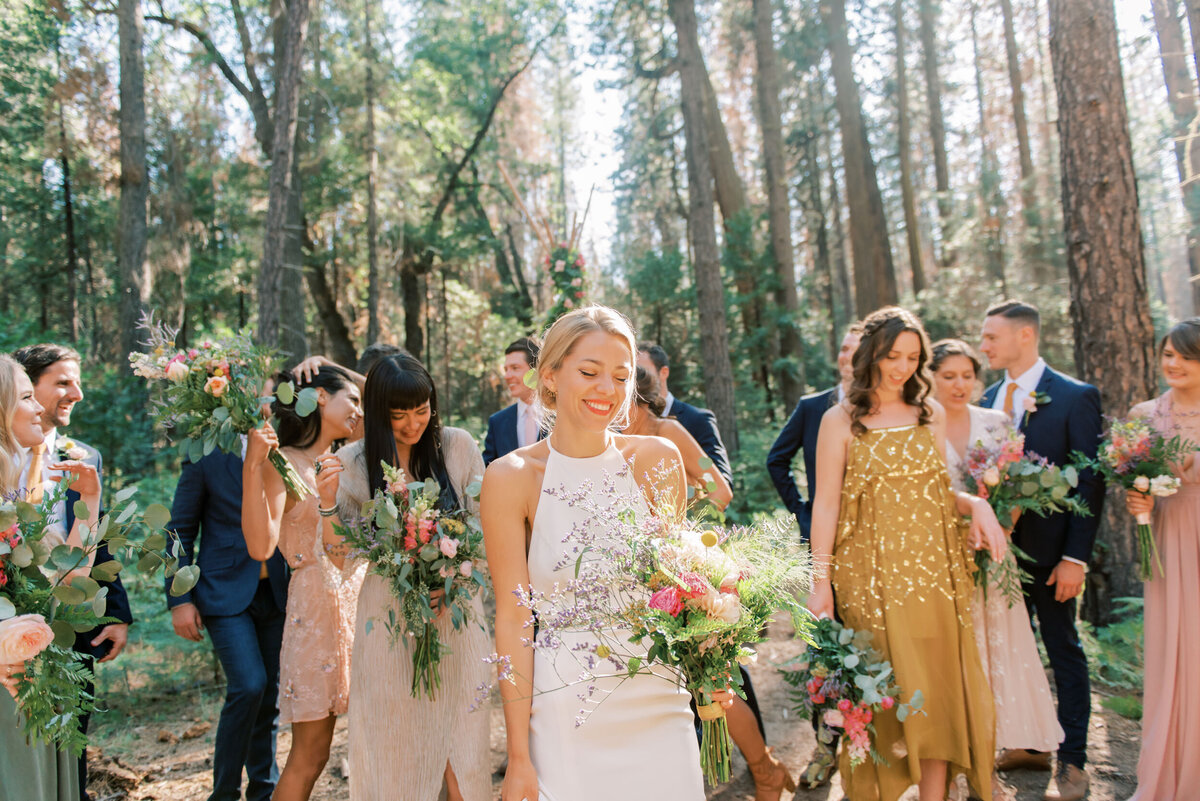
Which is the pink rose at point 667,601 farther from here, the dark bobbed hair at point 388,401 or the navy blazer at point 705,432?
the navy blazer at point 705,432

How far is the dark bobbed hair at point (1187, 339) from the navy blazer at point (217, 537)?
16.1ft

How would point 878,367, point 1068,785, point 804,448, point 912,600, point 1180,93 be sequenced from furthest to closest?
point 1180,93, point 804,448, point 1068,785, point 878,367, point 912,600

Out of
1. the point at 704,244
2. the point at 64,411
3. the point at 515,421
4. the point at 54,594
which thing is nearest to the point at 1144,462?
the point at 515,421

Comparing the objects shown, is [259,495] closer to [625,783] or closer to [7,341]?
[625,783]

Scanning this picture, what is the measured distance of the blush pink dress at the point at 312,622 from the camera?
3.57 meters

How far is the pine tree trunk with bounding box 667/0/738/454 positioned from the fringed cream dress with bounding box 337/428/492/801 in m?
7.30

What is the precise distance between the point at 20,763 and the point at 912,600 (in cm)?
383

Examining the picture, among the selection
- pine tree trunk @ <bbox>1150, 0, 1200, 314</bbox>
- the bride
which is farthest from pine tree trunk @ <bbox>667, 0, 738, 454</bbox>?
the bride

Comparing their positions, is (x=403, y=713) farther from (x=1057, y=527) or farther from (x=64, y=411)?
(x=1057, y=527)

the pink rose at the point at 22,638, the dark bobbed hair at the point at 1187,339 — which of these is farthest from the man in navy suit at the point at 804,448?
the pink rose at the point at 22,638

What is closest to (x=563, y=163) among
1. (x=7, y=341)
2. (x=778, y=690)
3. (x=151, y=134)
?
(x=151, y=134)

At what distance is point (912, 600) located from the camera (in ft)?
12.2

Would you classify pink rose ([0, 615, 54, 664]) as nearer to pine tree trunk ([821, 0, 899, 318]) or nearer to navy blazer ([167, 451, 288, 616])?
navy blazer ([167, 451, 288, 616])

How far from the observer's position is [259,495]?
3.53 meters
